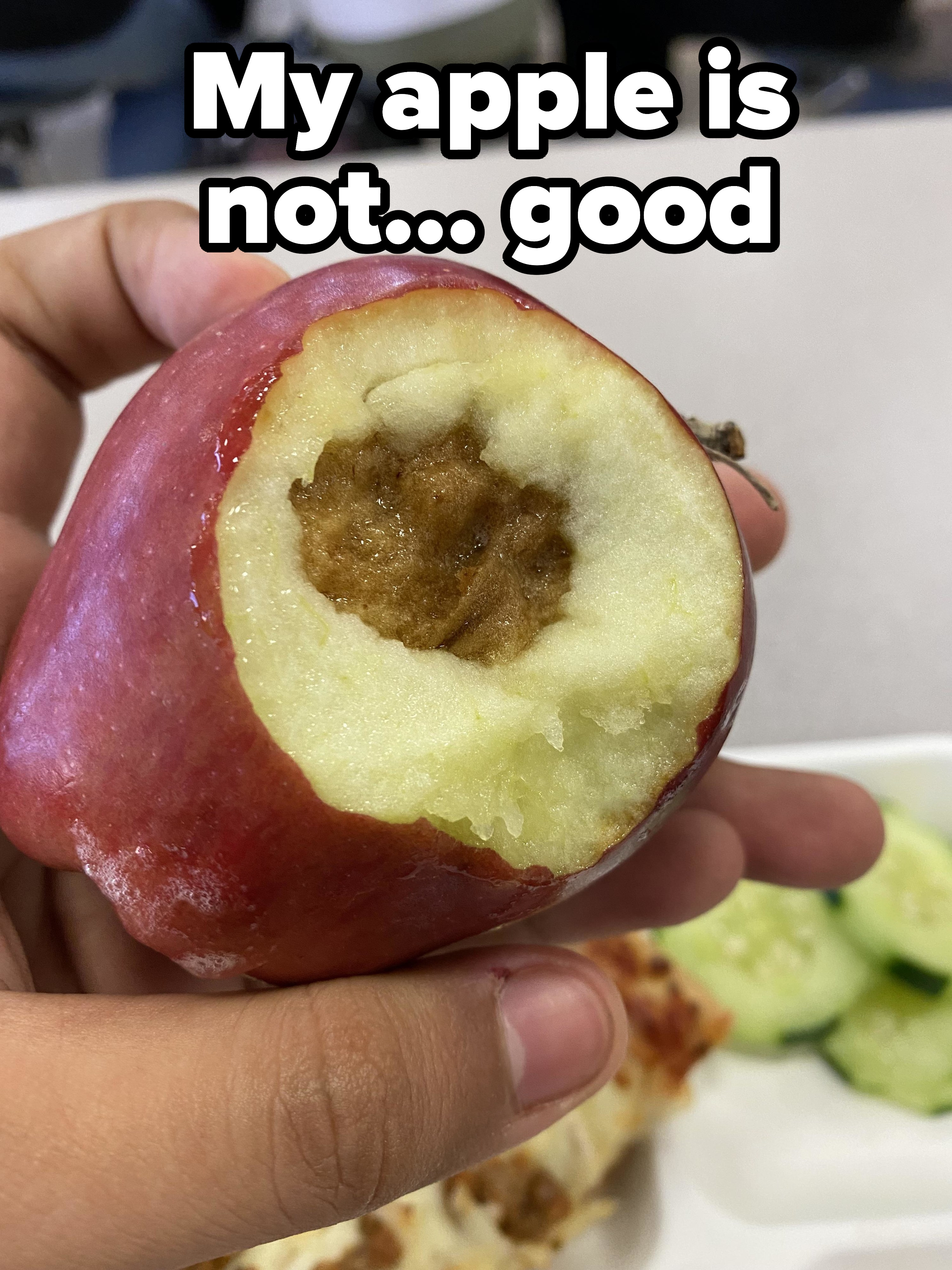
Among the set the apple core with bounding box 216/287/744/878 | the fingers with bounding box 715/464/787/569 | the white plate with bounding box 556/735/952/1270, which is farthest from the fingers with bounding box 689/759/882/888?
the apple core with bounding box 216/287/744/878

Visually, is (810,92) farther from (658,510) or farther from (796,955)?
(658,510)

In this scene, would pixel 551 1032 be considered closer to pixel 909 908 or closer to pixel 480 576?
pixel 480 576

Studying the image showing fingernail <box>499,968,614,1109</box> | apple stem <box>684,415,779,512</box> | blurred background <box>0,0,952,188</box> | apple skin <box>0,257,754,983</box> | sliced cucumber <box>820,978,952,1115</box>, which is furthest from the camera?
blurred background <box>0,0,952,188</box>

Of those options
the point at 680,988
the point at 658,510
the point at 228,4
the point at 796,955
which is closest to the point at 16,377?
the point at 658,510

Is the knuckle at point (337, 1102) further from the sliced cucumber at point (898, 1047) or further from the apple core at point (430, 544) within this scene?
the sliced cucumber at point (898, 1047)

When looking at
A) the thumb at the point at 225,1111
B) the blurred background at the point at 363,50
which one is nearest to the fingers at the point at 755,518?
the thumb at the point at 225,1111

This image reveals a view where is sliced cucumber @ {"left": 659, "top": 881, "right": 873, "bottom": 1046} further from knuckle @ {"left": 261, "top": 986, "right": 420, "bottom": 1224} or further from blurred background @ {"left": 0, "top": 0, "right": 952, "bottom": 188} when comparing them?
blurred background @ {"left": 0, "top": 0, "right": 952, "bottom": 188}

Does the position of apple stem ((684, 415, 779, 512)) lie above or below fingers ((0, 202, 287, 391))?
below
